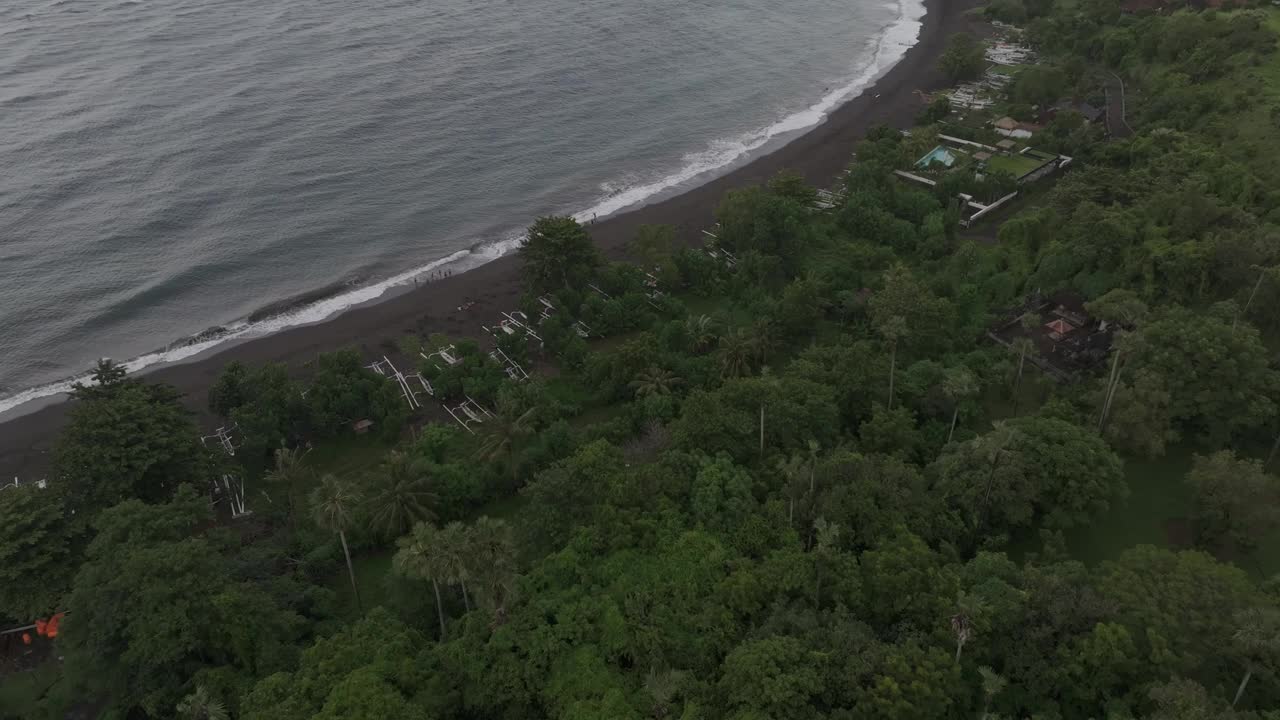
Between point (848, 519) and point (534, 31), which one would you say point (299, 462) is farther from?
point (534, 31)

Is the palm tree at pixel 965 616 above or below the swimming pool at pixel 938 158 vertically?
above

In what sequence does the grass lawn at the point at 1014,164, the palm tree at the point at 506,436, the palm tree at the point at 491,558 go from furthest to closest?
the grass lawn at the point at 1014,164
the palm tree at the point at 506,436
the palm tree at the point at 491,558

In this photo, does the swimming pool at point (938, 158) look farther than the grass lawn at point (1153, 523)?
Yes

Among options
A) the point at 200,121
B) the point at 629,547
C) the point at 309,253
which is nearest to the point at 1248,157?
the point at 629,547

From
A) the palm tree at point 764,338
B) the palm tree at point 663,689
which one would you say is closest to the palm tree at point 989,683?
the palm tree at point 663,689

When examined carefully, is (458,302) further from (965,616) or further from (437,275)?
(965,616)

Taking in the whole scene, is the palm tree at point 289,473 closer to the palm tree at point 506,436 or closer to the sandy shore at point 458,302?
the sandy shore at point 458,302
